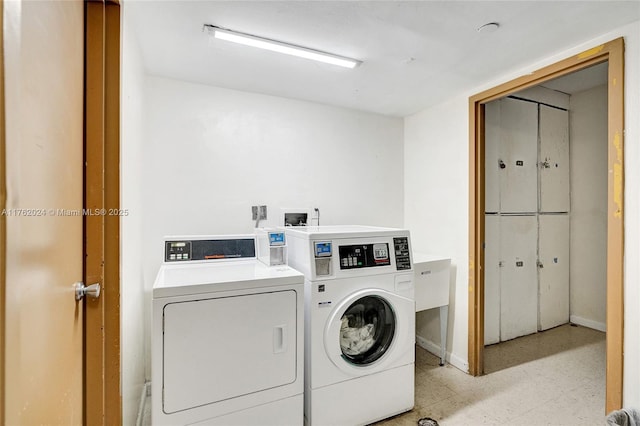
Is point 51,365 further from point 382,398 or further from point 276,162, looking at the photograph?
point 276,162

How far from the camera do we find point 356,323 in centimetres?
207

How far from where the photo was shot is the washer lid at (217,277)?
150 cm

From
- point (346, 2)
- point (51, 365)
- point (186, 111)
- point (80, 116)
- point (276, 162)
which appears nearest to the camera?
point (51, 365)

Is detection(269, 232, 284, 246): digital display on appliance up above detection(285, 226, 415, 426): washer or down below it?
above

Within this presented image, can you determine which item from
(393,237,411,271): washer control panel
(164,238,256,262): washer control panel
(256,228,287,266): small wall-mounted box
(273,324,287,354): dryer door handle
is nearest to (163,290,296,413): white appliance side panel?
(273,324,287,354): dryer door handle

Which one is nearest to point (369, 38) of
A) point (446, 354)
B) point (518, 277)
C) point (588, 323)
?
point (446, 354)

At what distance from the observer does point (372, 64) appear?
7.02ft

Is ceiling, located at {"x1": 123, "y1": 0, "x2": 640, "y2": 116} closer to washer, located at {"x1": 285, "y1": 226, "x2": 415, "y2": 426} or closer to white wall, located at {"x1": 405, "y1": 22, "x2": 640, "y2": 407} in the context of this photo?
white wall, located at {"x1": 405, "y1": 22, "x2": 640, "y2": 407}

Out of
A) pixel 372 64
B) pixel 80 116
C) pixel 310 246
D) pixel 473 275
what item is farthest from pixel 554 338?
pixel 80 116

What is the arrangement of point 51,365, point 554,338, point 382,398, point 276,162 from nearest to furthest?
point 51,365
point 382,398
point 276,162
point 554,338

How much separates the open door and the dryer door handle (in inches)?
28.3

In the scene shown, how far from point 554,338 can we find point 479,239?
68.1 inches

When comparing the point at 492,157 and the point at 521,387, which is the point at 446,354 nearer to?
the point at 521,387

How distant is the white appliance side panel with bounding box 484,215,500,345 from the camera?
9.95 feet
